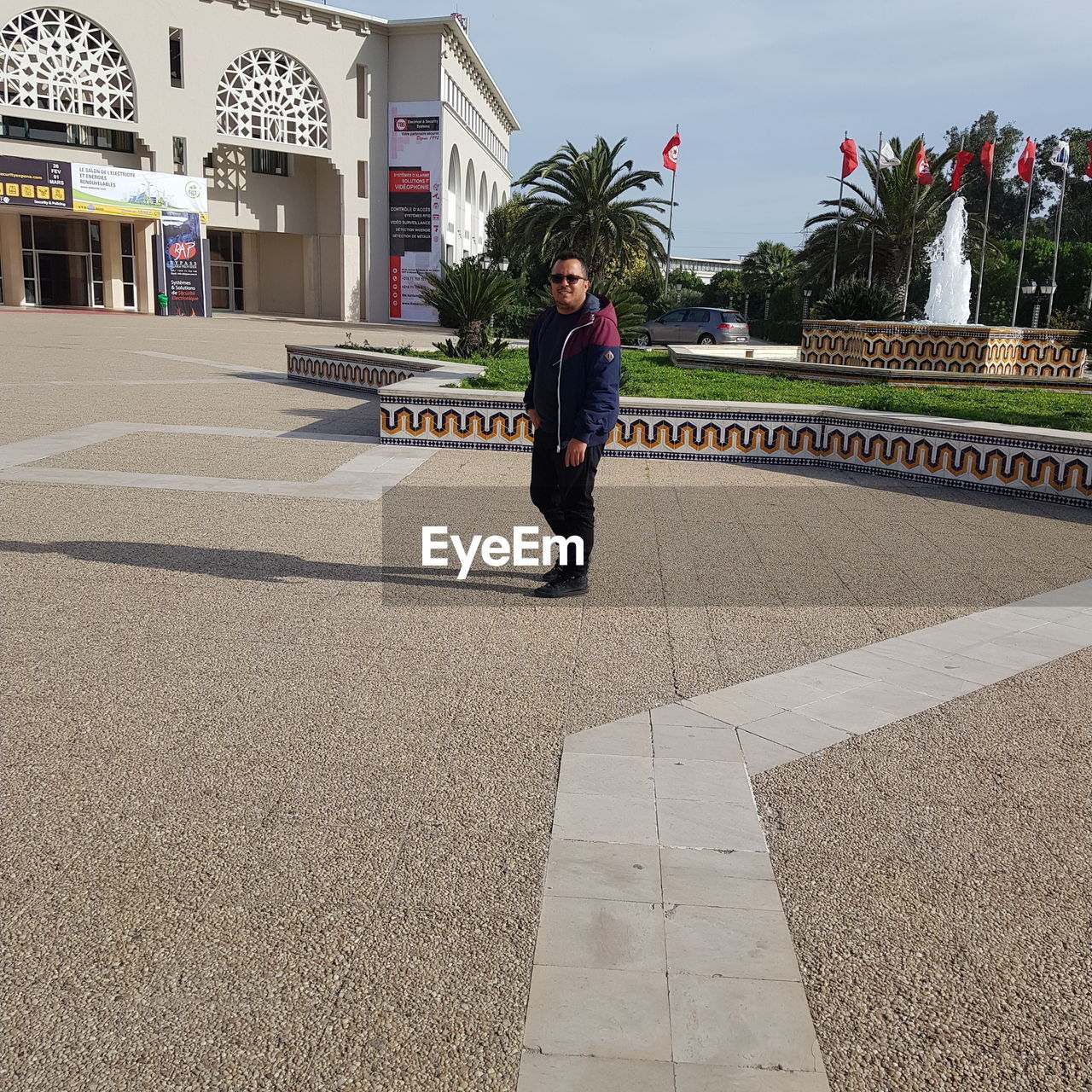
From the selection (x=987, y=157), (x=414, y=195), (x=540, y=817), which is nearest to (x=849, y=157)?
(x=987, y=157)

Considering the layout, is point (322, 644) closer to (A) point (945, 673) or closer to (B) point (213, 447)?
(A) point (945, 673)

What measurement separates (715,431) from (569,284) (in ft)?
19.1

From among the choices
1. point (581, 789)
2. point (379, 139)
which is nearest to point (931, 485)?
point (581, 789)

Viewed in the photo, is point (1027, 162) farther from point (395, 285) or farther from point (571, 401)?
point (571, 401)

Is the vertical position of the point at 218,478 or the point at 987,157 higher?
the point at 987,157

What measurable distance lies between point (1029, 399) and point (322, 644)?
1158 cm

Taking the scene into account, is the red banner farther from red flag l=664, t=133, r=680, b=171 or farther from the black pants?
the black pants

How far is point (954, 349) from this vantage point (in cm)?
2025

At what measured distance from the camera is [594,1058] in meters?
2.31

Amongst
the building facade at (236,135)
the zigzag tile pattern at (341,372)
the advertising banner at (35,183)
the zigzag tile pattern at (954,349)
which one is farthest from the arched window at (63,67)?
the zigzag tile pattern at (954,349)

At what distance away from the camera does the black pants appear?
5.76m

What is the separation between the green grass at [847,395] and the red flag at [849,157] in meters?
20.0

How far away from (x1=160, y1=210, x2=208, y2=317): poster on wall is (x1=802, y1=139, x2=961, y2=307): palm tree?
23742 mm

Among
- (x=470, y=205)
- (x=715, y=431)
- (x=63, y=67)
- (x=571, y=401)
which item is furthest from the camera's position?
(x=470, y=205)
